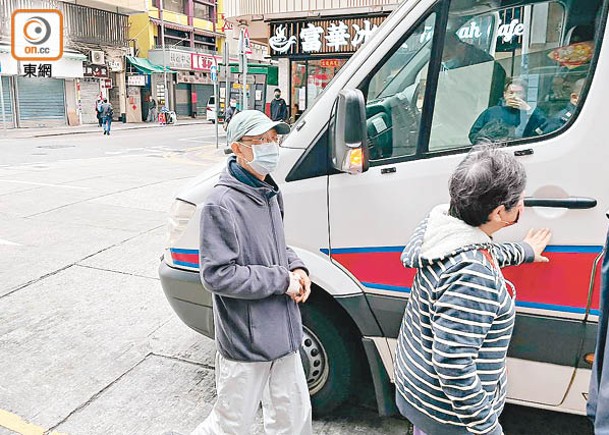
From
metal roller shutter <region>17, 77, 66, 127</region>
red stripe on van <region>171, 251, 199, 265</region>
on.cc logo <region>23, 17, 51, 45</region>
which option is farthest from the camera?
metal roller shutter <region>17, 77, 66, 127</region>

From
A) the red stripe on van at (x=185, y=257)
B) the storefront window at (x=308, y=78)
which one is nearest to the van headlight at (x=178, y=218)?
the red stripe on van at (x=185, y=257)

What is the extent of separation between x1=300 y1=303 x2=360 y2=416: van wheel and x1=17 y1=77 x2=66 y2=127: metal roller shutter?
29.8m

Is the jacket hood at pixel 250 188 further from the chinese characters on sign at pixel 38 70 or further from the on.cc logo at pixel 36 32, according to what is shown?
the chinese characters on sign at pixel 38 70

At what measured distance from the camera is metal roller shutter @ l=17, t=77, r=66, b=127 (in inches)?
1134

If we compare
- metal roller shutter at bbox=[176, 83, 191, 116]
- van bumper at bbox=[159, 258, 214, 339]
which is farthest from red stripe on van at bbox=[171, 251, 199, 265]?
metal roller shutter at bbox=[176, 83, 191, 116]

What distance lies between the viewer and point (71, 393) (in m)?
3.51

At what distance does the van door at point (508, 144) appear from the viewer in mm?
2338

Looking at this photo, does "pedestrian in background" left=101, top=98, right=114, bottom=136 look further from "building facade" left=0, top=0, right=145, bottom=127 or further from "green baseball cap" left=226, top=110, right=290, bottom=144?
"green baseball cap" left=226, top=110, right=290, bottom=144

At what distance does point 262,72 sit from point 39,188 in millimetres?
18602

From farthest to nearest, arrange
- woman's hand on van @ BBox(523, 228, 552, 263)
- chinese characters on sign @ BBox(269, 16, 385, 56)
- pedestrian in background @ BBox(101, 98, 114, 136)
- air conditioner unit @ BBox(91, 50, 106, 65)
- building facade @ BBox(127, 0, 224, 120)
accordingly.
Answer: building facade @ BBox(127, 0, 224, 120), air conditioner unit @ BBox(91, 50, 106, 65), pedestrian in background @ BBox(101, 98, 114, 136), chinese characters on sign @ BBox(269, 16, 385, 56), woman's hand on van @ BBox(523, 228, 552, 263)

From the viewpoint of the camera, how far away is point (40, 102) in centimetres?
2978

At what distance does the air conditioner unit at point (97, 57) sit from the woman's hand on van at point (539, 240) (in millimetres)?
33721

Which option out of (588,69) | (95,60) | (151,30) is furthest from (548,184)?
(151,30)

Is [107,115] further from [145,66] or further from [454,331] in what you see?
[454,331]
